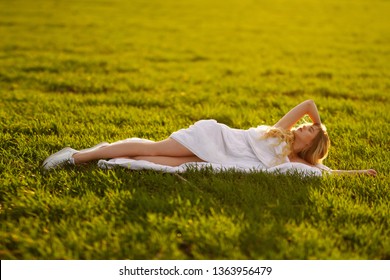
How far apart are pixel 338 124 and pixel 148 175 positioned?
134 inches

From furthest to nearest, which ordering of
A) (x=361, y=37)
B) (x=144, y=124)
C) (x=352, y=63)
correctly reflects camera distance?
(x=361, y=37)
(x=352, y=63)
(x=144, y=124)

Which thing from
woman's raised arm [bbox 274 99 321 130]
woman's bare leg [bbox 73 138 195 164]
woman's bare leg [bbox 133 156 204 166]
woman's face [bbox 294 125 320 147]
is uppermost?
woman's raised arm [bbox 274 99 321 130]

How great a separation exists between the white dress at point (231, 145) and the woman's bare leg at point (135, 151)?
0.28ft

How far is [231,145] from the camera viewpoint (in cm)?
504

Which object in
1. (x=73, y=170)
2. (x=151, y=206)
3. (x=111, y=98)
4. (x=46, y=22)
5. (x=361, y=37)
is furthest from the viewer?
(x=46, y=22)

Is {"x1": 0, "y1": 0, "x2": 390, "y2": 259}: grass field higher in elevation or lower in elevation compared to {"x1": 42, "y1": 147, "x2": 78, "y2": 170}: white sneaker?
lower

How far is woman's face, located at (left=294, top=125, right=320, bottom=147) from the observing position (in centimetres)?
511

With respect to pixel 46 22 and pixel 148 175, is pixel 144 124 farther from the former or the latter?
pixel 46 22

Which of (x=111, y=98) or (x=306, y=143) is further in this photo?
(x=111, y=98)

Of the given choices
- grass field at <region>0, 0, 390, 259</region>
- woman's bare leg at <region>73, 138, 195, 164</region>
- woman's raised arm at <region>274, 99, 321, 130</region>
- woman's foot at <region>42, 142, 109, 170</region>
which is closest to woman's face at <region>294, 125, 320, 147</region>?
woman's raised arm at <region>274, 99, 321, 130</region>

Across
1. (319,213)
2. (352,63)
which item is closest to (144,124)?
(319,213)

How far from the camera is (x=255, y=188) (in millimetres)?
4277

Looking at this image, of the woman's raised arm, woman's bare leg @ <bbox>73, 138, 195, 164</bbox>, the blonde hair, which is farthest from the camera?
the woman's raised arm

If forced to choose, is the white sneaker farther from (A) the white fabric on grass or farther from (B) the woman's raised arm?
(B) the woman's raised arm
